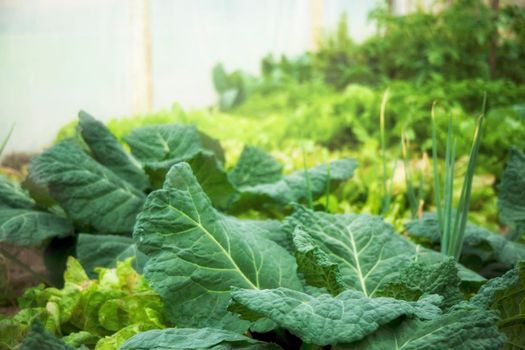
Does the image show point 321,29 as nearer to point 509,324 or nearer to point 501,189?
point 501,189

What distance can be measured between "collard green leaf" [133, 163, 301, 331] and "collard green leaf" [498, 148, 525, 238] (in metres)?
0.99

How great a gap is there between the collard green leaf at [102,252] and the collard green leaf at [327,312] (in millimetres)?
777

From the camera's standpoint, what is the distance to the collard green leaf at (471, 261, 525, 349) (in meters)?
1.28

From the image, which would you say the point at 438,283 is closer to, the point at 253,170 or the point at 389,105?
the point at 253,170

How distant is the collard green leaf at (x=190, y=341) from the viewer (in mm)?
1162

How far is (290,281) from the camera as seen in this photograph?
1517mm

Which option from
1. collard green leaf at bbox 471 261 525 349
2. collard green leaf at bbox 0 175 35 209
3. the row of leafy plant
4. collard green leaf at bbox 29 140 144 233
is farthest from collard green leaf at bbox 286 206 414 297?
collard green leaf at bbox 0 175 35 209

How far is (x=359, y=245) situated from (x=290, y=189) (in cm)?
54

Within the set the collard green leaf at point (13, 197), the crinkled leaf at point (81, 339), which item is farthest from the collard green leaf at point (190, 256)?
the collard green leaf at point (13, 197)

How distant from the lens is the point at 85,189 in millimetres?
1949

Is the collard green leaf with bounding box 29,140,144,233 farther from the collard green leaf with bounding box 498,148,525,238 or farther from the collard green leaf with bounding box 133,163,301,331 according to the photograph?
the collard green leaf with bounding box 498,148,525,238

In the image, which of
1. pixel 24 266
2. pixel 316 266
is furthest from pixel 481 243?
pixel 24 266

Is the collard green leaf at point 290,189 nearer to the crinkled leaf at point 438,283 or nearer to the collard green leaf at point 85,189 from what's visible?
the collard green leaf at point 85,189

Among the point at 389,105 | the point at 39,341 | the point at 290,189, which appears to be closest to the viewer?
the point at 39,341
